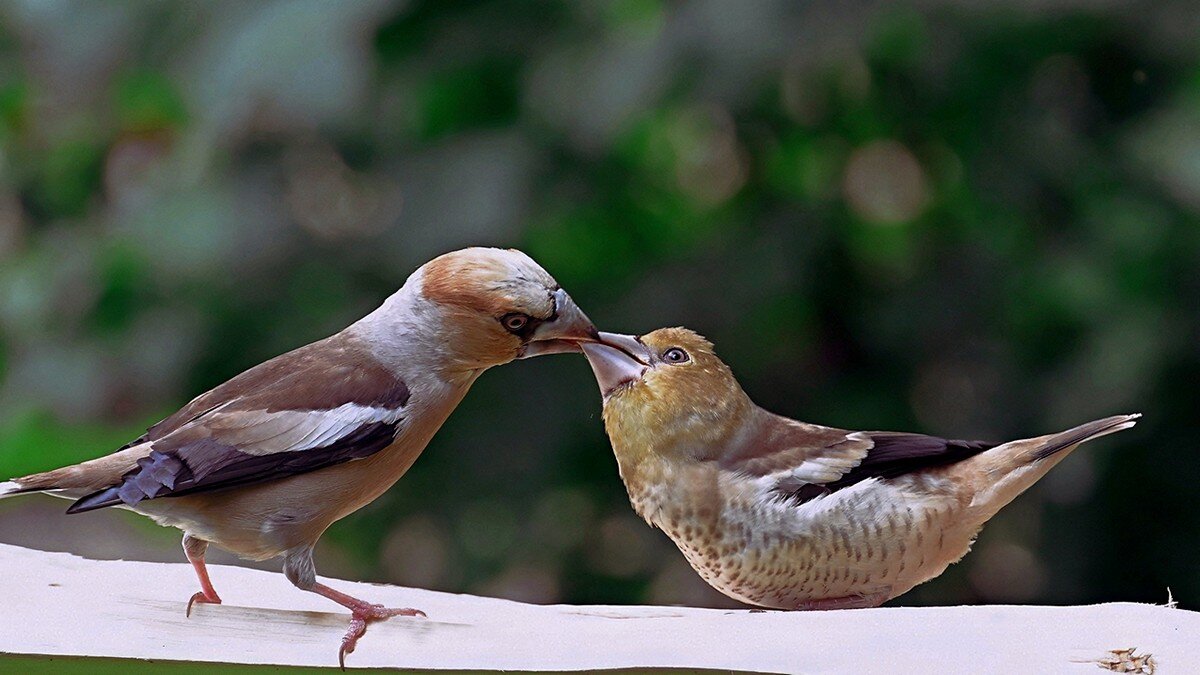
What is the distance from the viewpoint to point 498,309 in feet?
7.59

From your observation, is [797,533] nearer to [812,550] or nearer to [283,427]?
[812,550]

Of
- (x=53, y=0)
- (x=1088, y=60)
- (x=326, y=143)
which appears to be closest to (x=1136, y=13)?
(x=1088, y=60)

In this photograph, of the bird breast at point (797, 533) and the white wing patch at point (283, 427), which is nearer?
the white wing patch at point (283, 427)

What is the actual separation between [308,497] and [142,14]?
6.20ft

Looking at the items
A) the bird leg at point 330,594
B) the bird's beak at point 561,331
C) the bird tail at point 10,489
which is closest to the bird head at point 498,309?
the bird's beak at point 561,331

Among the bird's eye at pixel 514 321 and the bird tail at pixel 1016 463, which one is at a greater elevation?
the bird's eye at pixel 514 321

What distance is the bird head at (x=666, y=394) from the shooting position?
253cm

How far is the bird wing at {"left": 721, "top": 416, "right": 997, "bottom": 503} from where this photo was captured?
253cm

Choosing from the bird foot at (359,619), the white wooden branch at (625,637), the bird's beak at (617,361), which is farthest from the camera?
the bird's beak at (617,361)

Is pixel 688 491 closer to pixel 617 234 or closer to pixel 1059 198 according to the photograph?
pixel 617 234

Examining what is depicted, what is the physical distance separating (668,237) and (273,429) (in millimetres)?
1689

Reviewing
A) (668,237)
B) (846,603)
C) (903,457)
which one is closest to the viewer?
(846,603)

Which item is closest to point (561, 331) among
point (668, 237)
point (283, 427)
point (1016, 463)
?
point (283, 427)

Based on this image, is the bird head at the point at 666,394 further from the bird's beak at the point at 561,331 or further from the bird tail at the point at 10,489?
the bird tail at the point at 10,489
